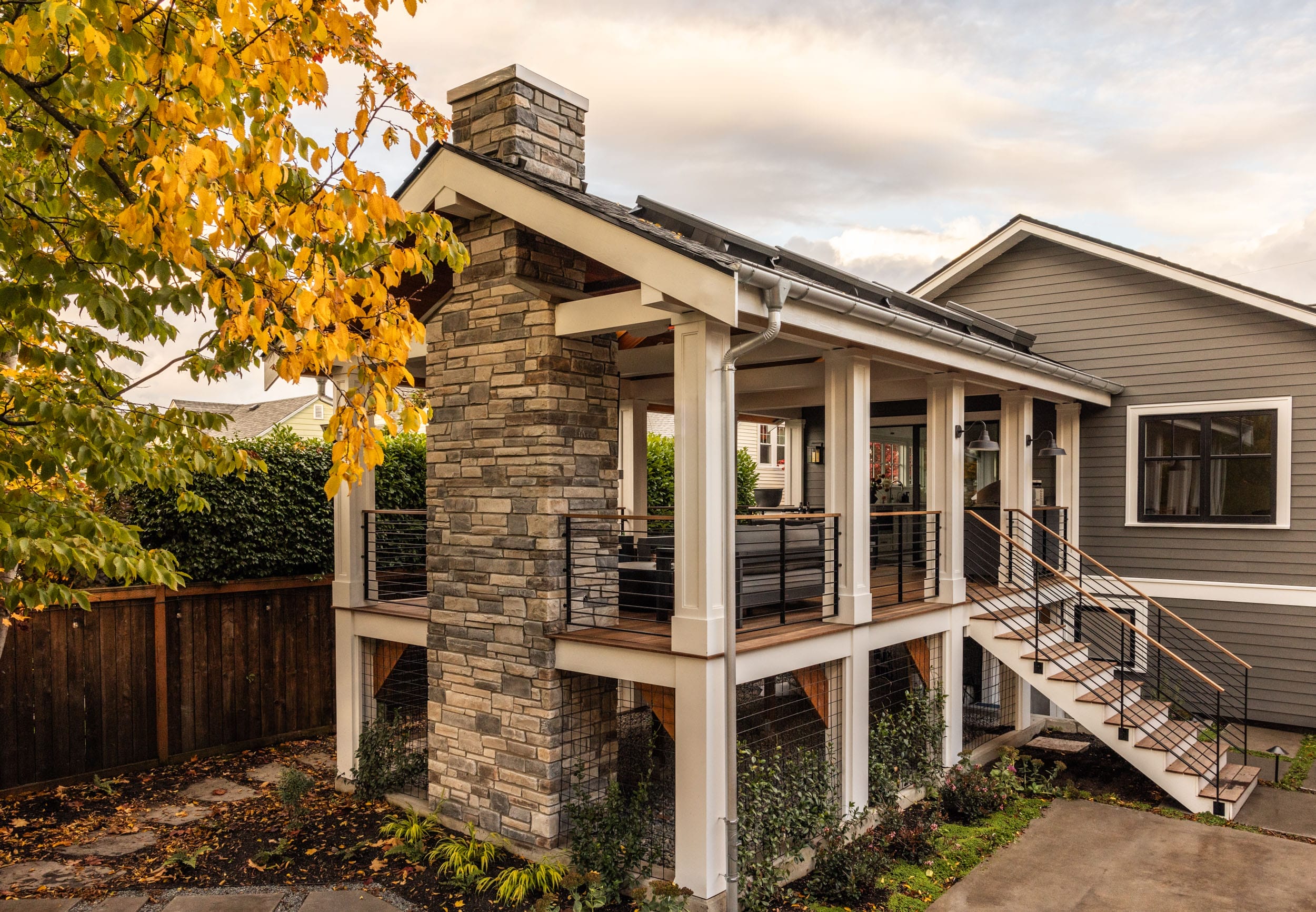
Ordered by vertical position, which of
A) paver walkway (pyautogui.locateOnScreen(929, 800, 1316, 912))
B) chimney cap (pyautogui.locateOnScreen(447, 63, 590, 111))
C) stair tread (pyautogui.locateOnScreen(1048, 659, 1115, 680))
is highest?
chimney cap (pyautogui.locateOnScreen(447, 63, 590, 111))

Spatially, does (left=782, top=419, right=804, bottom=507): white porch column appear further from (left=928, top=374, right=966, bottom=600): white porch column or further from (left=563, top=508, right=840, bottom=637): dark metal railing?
(left=563, top=508, right=840, bottom=637): dark metal railing

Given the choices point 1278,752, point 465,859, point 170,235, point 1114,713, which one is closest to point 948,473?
point 1114,713

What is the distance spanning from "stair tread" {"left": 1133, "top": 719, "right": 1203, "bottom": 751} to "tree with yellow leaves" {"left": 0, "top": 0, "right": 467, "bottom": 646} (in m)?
7.14

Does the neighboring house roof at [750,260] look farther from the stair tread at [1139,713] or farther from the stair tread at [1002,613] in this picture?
the stair tread at [1139,713]

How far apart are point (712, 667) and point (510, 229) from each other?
3558 mm

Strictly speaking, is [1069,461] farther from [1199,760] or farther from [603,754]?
[603,754]

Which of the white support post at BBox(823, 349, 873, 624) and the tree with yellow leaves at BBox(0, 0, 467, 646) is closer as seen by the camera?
Answer: the tree with yellow leaves at BBox(0, 0, 467, 646)

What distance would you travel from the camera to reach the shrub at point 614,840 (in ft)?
17.9

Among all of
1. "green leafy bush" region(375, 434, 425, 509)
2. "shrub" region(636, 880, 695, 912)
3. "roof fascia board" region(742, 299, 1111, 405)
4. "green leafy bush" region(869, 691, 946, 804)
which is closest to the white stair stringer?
"green leafy bush" region(869, 691, 946, 804)

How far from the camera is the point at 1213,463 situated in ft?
33.6

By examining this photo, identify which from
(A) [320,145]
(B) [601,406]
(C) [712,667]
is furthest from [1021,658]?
(A) [320,145]

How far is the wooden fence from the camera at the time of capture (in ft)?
24.5

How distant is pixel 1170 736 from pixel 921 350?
4.41 m

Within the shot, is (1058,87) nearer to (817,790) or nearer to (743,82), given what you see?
(743,82)
